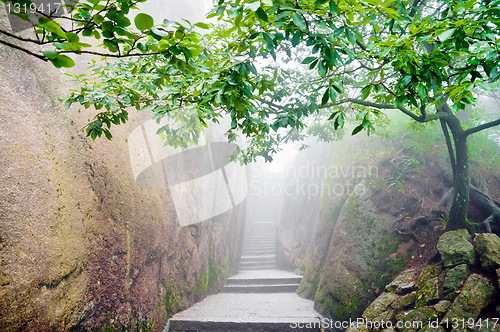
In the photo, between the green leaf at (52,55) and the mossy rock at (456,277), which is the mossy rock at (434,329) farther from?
the green leaf at (52,55)

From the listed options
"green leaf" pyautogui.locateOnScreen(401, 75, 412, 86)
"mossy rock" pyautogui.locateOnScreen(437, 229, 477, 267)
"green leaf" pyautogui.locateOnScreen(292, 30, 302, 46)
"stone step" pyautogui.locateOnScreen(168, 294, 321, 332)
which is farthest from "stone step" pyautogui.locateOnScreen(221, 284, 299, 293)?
"green leaf" pyautogui.locateOnScreen(292, 30, 302, 46)

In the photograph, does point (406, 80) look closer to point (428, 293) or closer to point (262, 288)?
point (428, 293)

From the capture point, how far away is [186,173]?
6.66m

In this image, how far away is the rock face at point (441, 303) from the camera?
3.00 meters

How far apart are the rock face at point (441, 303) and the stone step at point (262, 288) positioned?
154 inches

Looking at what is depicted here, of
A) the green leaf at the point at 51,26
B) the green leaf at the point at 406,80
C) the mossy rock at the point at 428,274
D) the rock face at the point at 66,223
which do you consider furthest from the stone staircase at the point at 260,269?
the green leaf at the point at 51,26

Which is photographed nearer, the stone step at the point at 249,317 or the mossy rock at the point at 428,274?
the mossy rock at the point at 428,274

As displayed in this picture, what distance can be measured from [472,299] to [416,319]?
2.25 feet

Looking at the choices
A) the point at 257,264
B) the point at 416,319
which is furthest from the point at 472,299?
the point at 257,264

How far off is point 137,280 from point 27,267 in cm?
184

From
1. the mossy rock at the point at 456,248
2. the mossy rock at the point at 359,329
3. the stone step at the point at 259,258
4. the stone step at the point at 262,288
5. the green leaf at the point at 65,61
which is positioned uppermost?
the green leaf at the point at 65,61

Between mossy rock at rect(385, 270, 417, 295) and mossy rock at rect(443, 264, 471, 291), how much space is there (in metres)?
0.50

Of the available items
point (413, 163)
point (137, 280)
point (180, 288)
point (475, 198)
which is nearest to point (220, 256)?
point (180, 288)

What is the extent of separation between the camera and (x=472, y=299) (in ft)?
10.1
